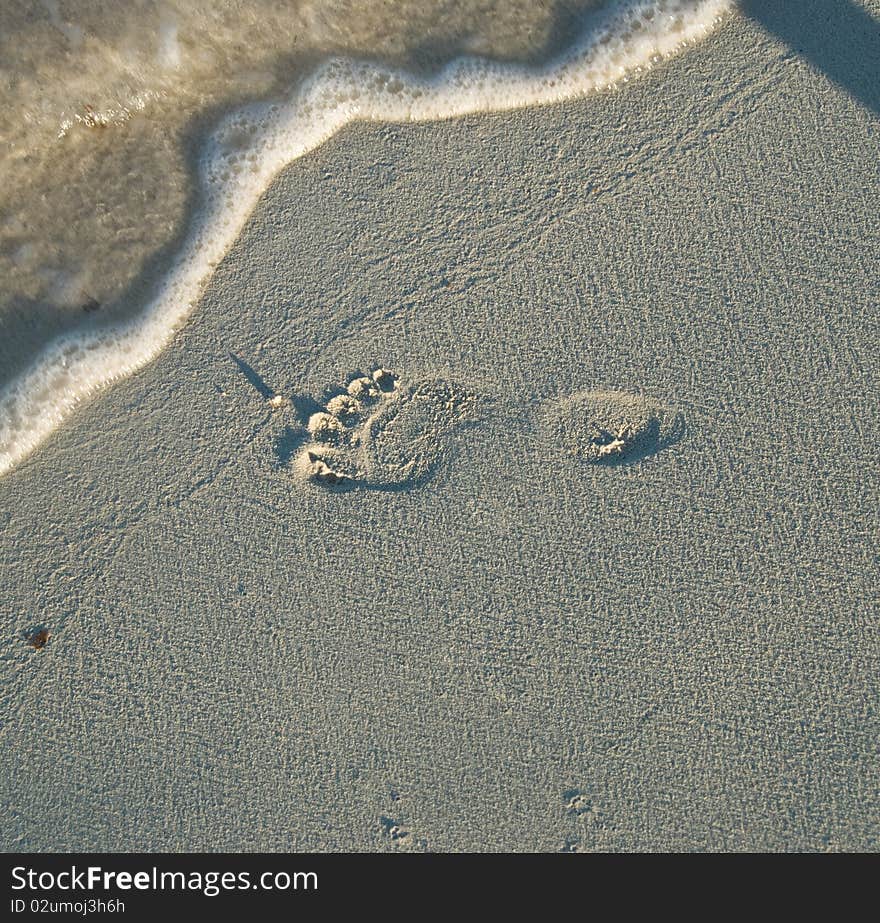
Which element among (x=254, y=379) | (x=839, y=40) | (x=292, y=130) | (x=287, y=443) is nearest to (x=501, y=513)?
(x=287, y=443)

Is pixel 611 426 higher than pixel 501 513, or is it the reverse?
pixel 611 426

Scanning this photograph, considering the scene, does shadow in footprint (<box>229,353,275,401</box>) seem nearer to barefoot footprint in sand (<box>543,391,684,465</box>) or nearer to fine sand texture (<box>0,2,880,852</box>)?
fine sand texture (<box>0,2,880,852</box>)

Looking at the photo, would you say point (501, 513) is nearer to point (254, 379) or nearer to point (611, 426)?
point (611, 426)

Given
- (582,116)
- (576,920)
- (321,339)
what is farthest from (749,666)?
(582,116)

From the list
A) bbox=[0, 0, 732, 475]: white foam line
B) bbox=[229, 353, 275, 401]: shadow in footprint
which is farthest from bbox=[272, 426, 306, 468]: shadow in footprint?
bbox=[0, 0, 732, 475]: white foam line

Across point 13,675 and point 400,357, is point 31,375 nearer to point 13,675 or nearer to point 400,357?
point 13,675

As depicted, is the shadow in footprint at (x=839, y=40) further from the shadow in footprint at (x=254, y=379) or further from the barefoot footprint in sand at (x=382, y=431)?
the shadow in footprint at (x=254, y=379)

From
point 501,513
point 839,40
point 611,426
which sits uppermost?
point 839,40

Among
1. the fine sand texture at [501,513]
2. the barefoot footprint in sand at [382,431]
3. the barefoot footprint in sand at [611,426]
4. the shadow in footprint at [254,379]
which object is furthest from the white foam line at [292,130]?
the barefoot footprint in sand at [611,426]
